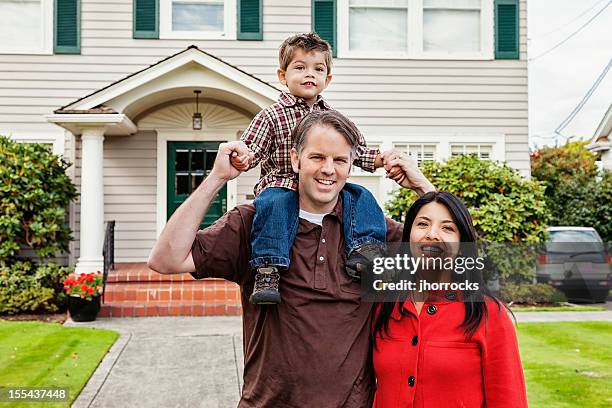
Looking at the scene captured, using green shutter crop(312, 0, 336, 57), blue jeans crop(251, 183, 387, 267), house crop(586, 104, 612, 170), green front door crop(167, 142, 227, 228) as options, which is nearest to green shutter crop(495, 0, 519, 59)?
green shutter crop(312, 0, 336, 57)

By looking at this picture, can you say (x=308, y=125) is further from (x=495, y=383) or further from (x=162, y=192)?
(x=162, y=192)

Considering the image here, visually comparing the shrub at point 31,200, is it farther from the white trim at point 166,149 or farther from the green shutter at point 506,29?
the green shutter at point 506,29

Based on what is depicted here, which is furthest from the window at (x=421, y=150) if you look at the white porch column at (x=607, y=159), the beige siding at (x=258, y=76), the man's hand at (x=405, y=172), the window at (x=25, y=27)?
the white porch column at (x=607, y=159)

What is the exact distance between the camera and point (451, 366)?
2.05 metres

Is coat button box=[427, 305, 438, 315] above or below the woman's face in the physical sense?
below

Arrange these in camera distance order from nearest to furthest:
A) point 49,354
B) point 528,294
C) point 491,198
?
1. point 49,354
2. point 491,198
3. point 528,294

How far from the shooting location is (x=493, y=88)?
1144 cm

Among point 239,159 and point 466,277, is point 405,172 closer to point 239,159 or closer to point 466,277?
point 466,277

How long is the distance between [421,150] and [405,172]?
29.9 ft

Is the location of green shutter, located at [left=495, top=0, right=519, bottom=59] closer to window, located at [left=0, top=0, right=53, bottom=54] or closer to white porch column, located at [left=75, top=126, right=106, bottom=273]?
white porch column, located at [left=75, top=126, right=106, bottom=273]

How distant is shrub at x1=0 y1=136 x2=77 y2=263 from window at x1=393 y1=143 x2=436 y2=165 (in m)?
5.52

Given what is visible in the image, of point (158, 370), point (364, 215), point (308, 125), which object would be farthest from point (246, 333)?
point (158, 370)

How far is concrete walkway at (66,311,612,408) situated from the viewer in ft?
→ 17.8

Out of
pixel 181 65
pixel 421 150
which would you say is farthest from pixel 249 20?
pixel 421 150
